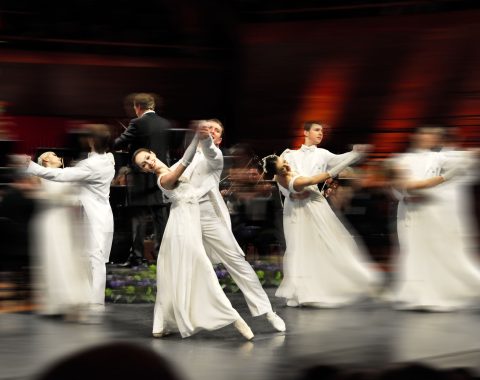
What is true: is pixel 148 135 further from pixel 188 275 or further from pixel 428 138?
pixel 188 275

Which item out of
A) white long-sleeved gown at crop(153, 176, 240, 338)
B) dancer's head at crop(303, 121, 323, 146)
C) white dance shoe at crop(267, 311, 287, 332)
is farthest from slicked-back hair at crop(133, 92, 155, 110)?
white dance shoe at crop(267, 311, 287, 332)

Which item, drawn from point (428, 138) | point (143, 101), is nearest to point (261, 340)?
point (428, 138)

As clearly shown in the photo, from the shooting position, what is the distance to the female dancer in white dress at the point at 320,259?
8.30 meters

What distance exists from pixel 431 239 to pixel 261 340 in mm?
2369

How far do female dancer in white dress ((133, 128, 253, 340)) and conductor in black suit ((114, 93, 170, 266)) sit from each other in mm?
2336

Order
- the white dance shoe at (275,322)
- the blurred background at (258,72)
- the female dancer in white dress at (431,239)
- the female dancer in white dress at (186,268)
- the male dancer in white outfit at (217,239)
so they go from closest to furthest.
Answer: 1. the female dancer in white dress at (186,268)
2. the male dancer in white outfit at (217,239)
3. the white dance shoe at (275,322)
4. the female dancer in white dress at (431,239)
5. the blurred background at (258,72)

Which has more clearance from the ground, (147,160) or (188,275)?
(147,160)

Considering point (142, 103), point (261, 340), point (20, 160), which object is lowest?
point (261, 340)

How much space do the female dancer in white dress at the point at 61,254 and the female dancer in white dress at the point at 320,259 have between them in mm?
1804

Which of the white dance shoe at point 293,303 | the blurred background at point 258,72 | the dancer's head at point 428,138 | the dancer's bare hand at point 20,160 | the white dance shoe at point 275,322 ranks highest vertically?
the blurred background at point 258,72

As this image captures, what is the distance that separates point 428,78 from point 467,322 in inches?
252

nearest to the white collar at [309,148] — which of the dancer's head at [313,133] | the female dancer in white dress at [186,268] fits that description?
the dancer's head at [313,133]

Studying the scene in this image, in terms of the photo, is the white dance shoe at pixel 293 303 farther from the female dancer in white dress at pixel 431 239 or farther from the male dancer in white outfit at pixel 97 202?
the male dancer in white outfit at pixel 97 202

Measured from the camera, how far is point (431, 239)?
8.12 metres
